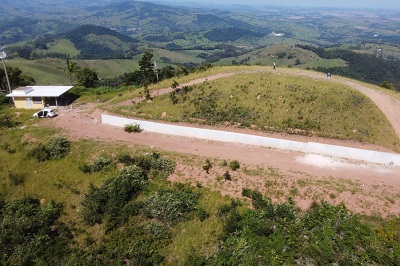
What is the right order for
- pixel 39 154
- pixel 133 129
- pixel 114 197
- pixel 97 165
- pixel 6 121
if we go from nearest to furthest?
pixel 114 197, pixel 97 165, pixel 39 154, pixel 133 129, pixel 6 121

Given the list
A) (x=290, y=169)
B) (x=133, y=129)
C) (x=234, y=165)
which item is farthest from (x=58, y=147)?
(x=290, y=169)

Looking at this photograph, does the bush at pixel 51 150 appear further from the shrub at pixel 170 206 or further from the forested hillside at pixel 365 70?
the forested hillside at pixel 365 70

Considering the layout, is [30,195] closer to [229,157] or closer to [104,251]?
[104,251]

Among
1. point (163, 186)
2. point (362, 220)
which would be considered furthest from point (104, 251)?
point (362, 220)

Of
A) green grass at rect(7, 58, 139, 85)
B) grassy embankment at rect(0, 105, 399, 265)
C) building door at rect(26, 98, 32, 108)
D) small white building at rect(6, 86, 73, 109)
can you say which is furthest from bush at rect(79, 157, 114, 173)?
green grass at rect(7, 58, 139, 85)

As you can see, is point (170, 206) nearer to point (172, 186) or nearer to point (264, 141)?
point (172, 186)

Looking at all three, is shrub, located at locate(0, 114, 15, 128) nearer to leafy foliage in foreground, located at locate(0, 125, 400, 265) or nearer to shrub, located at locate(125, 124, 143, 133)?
shrub, located at locate(125, 124, 143, 133)
